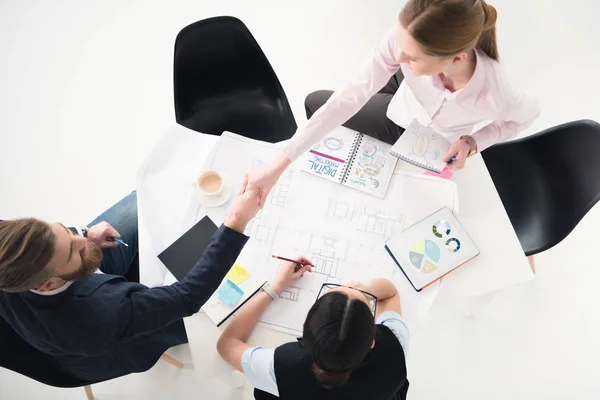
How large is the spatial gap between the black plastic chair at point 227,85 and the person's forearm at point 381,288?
898 mm

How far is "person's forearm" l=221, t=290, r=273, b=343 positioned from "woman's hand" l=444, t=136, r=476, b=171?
794 mm

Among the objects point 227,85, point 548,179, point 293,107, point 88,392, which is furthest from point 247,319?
point 293,107

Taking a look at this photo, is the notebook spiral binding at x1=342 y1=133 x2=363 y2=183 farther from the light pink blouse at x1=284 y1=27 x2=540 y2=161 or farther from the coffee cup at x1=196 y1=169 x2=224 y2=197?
the coffee cup at x1=196 y1=169 x2=224 y2=197

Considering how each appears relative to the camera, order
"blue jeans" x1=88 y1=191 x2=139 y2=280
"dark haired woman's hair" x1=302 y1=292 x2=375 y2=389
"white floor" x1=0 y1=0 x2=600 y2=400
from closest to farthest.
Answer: "dark haired woman's hair" x1=302 y1=292 x2=375 y2=389
"blue jeans" x1=88 y1=191 x2=139 y2=280
"white floor" x1=0 y1=0 x2=600 y2=400

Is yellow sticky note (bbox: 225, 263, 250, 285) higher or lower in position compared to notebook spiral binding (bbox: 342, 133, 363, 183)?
lower

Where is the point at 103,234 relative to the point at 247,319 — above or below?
above

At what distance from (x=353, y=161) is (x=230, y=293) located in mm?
647

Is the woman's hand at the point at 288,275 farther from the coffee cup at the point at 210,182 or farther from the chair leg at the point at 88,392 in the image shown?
the chair leg at the point at 88,392

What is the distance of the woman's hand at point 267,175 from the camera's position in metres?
1.43

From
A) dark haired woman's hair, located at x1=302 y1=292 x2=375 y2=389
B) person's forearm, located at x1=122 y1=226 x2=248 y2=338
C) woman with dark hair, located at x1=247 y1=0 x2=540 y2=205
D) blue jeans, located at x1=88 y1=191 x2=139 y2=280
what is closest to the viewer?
dark haired woman's hair, located at x1=302 y1=292 x2=375 y2=389

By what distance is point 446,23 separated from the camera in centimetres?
117

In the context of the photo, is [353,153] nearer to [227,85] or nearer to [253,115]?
[253,115]

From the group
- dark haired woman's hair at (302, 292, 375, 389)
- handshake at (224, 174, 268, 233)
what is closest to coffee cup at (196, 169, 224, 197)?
handshake at (224, 174, 268, 233)

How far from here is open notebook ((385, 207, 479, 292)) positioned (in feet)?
4.66
